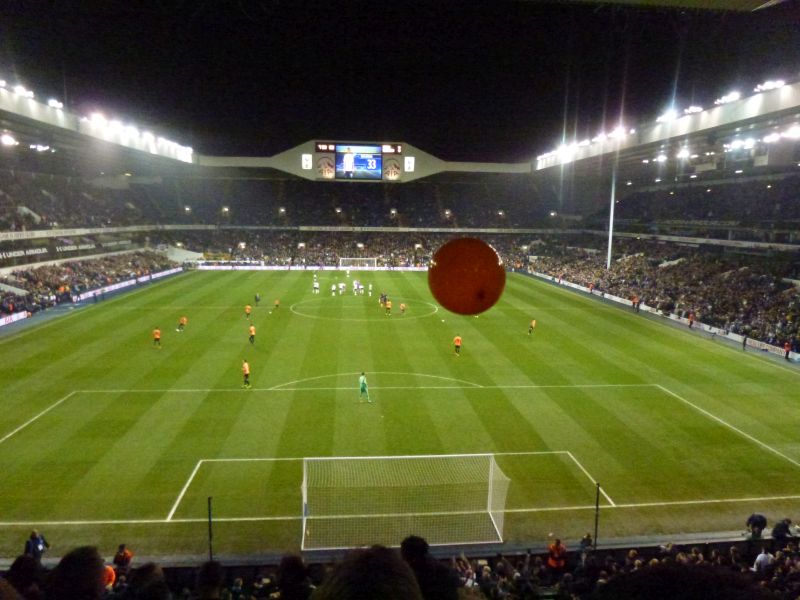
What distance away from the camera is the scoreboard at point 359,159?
57781 mm

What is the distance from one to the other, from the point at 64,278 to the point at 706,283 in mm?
46121

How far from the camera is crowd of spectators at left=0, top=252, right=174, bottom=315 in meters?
35.6

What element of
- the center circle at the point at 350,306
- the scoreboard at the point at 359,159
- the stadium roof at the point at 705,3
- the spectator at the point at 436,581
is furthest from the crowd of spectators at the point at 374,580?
the scoreboard at the point at 359,159

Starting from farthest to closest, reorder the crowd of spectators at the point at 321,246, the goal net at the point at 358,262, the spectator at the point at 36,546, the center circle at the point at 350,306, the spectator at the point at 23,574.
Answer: the crowd of spectators at the point at 321,246 < the goal net at the point at 358,262 < the center circle at the point at 350,306 < the spectator at the point at 36,546 < the spectator at the point at 23,574

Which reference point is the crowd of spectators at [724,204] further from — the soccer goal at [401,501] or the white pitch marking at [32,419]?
the white pitch marking at [32,419]

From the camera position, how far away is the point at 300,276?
5928cm

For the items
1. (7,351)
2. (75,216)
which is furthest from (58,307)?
(75,216)

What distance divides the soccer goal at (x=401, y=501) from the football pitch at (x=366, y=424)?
0.25 metres

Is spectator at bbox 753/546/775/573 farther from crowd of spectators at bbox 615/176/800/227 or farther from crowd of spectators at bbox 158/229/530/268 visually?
crowd of spectators at bbox 158/229/530/268

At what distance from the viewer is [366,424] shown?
59.0ft

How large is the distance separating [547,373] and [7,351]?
2360cm

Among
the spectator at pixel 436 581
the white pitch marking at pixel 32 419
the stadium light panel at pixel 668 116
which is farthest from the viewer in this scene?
the stadium light panel at pixel 668 116

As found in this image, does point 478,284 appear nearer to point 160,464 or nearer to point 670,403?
point 160,464

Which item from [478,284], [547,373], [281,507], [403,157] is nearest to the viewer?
[478,284]
